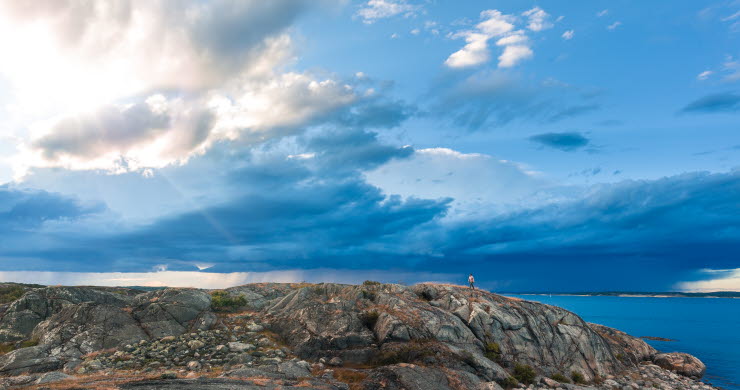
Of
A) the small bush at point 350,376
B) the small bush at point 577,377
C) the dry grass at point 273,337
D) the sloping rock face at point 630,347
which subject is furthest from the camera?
the sloping rock face at point 630,347

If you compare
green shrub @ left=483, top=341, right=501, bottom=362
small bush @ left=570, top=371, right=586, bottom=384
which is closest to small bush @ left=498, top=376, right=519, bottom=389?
green shrub @ left=483, top=341, right=501, bottom=362

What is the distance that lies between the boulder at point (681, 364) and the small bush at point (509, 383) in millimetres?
43640

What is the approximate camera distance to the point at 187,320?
52.7 meters

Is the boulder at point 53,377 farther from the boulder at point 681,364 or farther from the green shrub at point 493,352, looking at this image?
the boulder at point 681,364

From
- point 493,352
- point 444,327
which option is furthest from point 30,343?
point 493,352

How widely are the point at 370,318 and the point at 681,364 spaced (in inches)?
2256

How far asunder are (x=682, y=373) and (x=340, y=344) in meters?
60.3

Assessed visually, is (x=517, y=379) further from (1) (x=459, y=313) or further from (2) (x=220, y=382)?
(2) (x=220, y=382)

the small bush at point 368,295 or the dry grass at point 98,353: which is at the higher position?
the small bush at point 368,295

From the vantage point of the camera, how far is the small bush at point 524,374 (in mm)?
42438

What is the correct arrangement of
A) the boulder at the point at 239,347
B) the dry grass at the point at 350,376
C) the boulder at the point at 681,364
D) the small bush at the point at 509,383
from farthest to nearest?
the boulder at the point at 681,364 < the boulder at the point at 239,347 < the small bush at the point at 509,383 < the dry grass at the point at 350,376

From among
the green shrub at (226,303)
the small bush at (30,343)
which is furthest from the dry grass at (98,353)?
the green shrub at (226,303)

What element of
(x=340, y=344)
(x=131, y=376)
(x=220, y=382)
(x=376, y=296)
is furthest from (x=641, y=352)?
(x=131, y=376)

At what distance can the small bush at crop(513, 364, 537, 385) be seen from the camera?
42.4m
